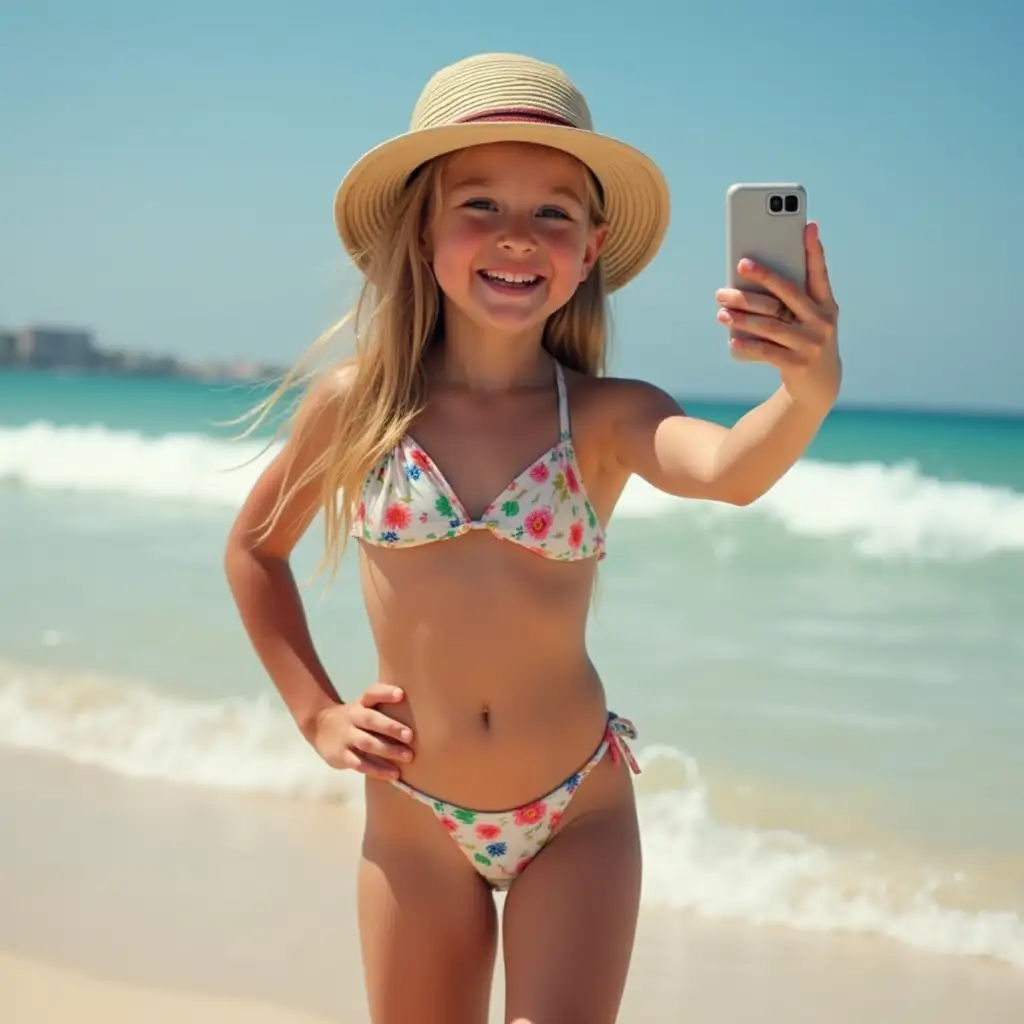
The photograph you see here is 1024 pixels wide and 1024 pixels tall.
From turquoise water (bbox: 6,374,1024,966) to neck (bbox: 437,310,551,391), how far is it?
0.54 metres

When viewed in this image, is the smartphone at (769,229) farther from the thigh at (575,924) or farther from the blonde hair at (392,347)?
the thigh at (575,924)

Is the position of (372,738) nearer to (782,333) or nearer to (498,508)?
(498,508)

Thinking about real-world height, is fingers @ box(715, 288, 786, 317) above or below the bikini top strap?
above

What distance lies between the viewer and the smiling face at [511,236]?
252cm

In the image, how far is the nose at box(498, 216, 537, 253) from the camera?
2490mm

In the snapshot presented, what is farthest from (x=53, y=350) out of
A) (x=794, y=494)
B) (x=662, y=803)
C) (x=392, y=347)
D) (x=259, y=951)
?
(x=392, y=347)

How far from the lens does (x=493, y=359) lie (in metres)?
2.75

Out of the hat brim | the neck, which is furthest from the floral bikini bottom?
the hat brim

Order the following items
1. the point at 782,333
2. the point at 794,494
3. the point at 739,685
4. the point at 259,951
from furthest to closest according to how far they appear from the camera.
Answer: the point at 794,494
the point at 739,685
the point at 259,951
the point at 782,333

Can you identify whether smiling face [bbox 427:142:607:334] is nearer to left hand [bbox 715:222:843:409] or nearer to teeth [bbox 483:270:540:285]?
teeth [bbox 483:270:540:285]

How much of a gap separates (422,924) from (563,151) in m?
1.50

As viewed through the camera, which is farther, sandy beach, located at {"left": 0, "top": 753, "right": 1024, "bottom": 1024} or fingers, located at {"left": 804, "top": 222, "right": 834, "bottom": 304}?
sandy beach, located at {"left": 0, "top": 753, "right": 1024, "bottom": 1024}

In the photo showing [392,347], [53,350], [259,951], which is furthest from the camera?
[53,350]

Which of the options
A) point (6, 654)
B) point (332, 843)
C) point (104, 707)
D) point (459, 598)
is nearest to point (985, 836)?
point (332, 843)
